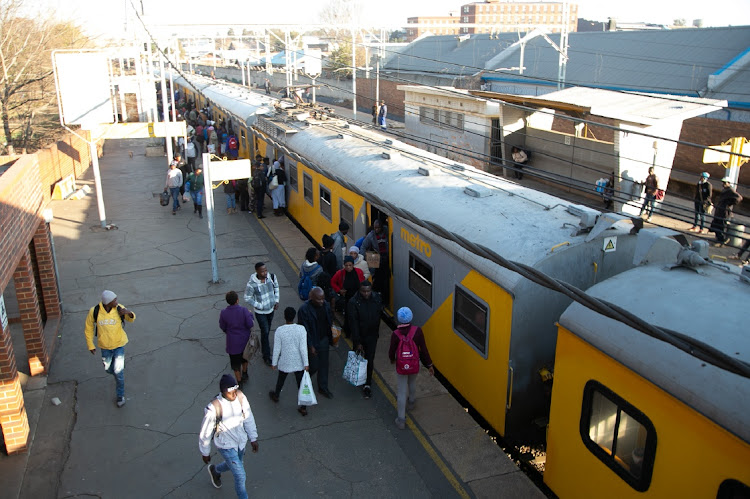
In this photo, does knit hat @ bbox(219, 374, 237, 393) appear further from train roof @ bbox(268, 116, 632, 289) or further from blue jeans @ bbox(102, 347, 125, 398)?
blue jeans @ bbox(102, 347, 125, 398)

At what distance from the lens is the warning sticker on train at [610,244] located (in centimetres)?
630

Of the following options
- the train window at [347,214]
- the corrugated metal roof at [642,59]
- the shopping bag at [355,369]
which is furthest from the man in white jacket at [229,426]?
the corrugated metal roof at [642,59]

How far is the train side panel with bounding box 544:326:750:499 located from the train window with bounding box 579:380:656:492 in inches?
1.0

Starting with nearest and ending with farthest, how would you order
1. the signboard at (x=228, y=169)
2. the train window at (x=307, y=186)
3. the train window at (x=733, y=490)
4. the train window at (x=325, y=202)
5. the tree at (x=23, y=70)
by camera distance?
1. the train window at (x=733, y=490)
2. the signboard at (x=228, y=169)
3. the train window at (x=325, y=202)
4. the train window at (x=307, y=186)
5. the tree at (x=23, y=70)

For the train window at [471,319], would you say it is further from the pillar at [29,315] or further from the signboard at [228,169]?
the signboard at [228,169]

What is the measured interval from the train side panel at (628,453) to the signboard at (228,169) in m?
7.76

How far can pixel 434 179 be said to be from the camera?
352 inches

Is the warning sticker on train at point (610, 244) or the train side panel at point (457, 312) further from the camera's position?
the train side panel at point (457, 312)

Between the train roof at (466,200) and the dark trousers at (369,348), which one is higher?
the train roof at (466,200)

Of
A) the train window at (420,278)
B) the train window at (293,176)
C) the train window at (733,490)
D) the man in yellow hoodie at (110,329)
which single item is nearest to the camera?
the train window at (733,490)

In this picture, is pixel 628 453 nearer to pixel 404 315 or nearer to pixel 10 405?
pixel 404 315

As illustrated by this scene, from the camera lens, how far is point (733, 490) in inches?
152

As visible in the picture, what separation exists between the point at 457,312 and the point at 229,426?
3028 millimetres

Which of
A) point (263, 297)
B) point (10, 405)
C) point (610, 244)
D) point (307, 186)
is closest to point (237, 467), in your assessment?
point (10, 405)
